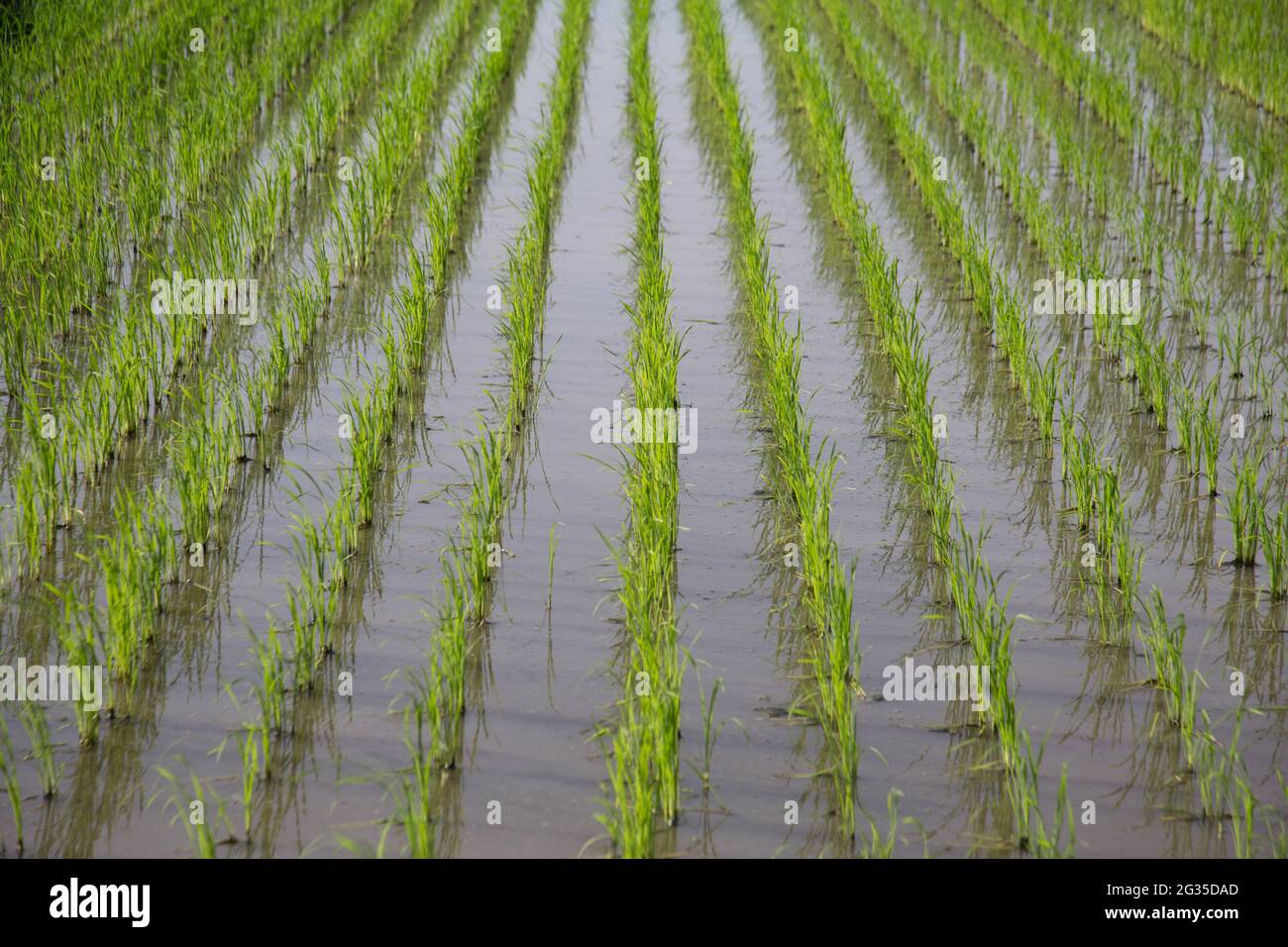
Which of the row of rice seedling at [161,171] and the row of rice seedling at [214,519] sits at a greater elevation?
the row of rice seedling at [161,171]

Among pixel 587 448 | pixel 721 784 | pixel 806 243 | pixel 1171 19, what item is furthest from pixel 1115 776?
pixel 1171 19

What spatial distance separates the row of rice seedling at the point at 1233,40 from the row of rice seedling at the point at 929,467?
2205 millimetres

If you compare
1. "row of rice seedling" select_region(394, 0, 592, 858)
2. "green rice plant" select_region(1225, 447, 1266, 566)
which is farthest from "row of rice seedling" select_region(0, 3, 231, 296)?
"green rice plant" select_region(1225, 447, 1266, 566)

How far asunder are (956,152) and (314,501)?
4.95 m

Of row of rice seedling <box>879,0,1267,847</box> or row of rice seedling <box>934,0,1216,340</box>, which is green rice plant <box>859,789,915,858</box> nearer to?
row of rice seedling <box>879,0,1267,847</box>

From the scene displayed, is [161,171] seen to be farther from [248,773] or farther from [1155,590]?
[1155,590]

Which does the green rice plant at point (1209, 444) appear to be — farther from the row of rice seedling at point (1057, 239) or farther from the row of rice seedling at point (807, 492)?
the row of rice seedling at point (807, 492)

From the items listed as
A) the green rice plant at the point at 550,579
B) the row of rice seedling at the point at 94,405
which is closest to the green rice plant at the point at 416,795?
the green rice plant at the point at 550,579

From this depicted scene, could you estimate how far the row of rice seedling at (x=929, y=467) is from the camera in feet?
9.54

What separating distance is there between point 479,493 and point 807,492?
0.91 m

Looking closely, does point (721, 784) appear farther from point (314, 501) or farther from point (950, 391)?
point (950, 391)

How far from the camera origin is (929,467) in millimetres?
4168

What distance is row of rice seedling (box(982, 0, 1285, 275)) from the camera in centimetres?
648

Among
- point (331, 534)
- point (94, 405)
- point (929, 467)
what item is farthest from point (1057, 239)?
point (94, 405)
